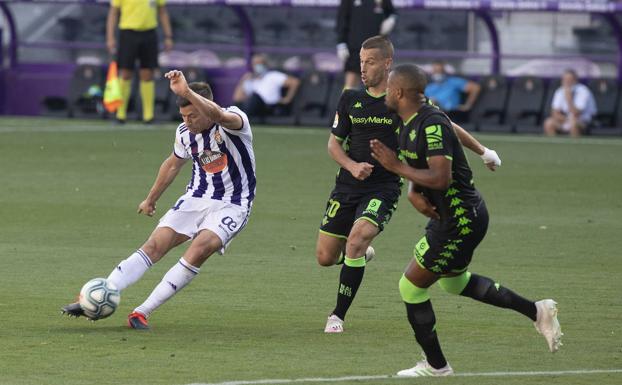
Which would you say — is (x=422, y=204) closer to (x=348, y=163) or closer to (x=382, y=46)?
(x=348, y=163)

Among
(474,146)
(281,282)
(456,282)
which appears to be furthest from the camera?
(281,282)

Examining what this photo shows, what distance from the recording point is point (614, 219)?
1566 centimetres

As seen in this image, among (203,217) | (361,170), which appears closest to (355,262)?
(361,170)

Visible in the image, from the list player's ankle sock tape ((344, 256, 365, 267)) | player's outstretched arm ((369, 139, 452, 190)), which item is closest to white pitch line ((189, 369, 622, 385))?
player's outstretched arm ((369, 139, 452, 190))

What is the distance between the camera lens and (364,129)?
32.3 ft

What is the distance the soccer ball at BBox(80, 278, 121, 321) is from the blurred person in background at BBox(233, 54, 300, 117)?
18.6 meters

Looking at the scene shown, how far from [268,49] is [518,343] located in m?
21.1

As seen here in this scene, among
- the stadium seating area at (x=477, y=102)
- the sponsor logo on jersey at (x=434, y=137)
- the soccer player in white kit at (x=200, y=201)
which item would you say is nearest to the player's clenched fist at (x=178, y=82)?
the soccer player in white kit at (x=200, y=201)

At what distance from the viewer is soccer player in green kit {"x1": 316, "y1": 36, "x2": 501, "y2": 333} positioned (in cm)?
952

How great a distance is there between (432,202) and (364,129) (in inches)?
77.4

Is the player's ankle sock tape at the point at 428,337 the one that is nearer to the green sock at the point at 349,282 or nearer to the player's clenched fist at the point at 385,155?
the player's clenched fist at the point at 385,155

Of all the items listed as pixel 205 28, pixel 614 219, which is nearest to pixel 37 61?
pixel 205 28

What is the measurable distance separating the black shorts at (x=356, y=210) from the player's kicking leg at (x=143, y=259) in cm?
103

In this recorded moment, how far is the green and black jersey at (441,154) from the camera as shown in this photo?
25.3ft
